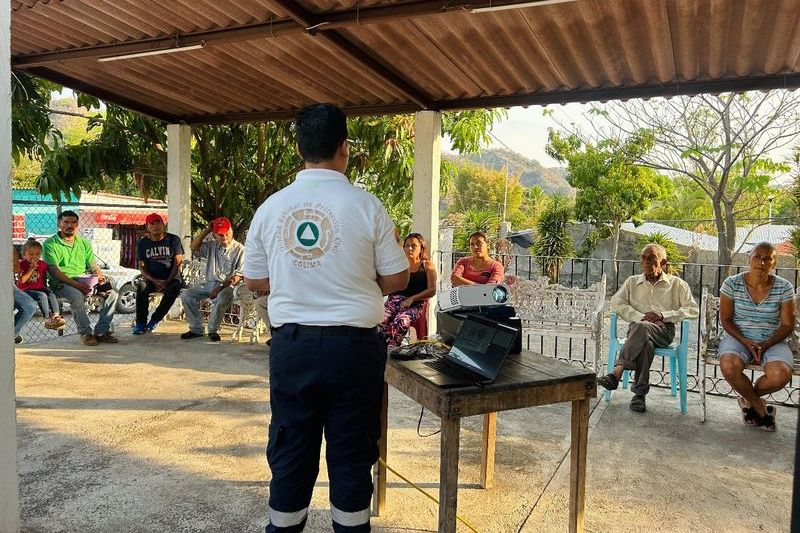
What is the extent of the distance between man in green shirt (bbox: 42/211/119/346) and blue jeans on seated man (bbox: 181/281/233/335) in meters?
0.81

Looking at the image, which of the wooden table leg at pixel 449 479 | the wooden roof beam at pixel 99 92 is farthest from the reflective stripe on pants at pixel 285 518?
the wooden roof beam at pixel 99 92

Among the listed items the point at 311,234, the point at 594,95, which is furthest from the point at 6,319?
the point at 594,95

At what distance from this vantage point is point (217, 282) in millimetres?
7023

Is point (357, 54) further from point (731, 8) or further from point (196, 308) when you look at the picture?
point (196, 308)

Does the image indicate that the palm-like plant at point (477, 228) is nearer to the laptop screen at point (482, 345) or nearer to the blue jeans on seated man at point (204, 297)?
the blue jeans on seated man at point (204, 297)

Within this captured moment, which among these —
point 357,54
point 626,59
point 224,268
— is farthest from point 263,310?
point 626,59

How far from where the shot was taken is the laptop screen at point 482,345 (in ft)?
7.46

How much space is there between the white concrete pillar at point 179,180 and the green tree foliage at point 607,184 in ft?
45.8

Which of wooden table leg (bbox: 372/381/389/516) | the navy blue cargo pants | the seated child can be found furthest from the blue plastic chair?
the seated child

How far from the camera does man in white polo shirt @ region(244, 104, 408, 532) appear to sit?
78.4 inches

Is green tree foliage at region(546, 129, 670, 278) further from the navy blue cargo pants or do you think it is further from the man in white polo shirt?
the navy blue cargo pants

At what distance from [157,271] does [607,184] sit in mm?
15985

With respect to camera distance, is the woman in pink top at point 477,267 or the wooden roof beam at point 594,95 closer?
the wooden roof beam at point 594,95

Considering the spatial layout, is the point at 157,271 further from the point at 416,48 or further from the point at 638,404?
the point at 638,404
